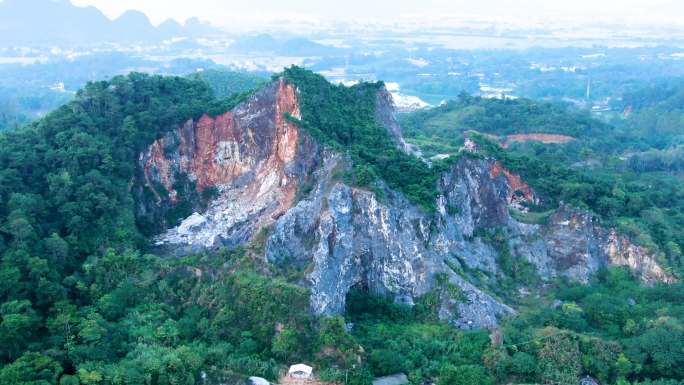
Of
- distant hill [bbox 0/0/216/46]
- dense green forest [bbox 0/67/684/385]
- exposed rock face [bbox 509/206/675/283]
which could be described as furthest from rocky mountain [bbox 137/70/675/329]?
distant hill [bbox 0/0/216/46]

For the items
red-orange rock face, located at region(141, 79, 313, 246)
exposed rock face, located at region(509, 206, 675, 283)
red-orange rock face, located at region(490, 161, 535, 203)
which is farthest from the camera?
red-orange rock face, located at region(490, 161, 535, 203)

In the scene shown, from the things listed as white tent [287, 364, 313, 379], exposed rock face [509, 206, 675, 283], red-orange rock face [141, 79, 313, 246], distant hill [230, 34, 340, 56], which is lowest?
white tent [287, 364, 313, 379]

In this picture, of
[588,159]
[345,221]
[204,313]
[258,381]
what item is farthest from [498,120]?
[258,381]

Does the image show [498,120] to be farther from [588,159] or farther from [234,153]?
[234,153]

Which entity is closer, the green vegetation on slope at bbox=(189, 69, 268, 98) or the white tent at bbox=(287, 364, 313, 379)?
the white tent at bbox=(287, 364, 313, 379)

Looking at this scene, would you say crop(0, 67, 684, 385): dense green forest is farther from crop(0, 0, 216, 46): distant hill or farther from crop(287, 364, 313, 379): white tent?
crop(0, 0, 216, 46): distant hill

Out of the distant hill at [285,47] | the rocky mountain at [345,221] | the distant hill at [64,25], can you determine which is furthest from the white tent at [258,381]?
the distant hill at [64,25]

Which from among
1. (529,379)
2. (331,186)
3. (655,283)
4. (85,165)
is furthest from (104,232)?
(655,283)

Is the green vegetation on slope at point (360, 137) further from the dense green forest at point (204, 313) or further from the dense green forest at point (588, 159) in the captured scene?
the dense green forest at point (588, 159)
